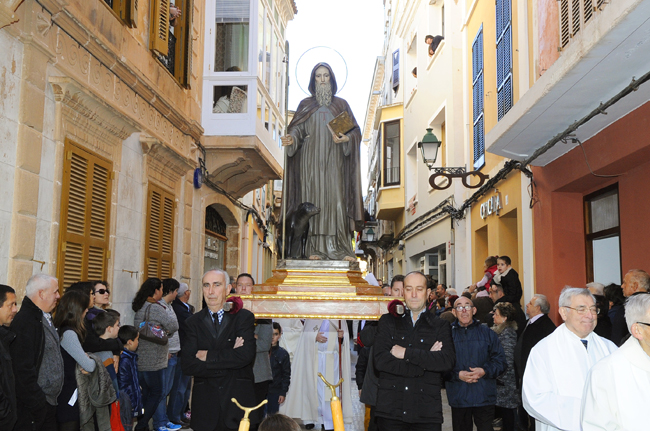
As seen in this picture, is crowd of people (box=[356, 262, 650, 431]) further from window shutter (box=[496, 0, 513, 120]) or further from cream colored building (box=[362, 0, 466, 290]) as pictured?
cream colored building (box=[362, 0, 466, 290])

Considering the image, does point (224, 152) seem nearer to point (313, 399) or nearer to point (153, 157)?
point (153, 157)

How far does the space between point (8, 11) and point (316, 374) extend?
5.15m

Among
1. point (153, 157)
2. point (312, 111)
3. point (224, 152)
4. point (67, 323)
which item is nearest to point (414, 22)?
point (224, 152)

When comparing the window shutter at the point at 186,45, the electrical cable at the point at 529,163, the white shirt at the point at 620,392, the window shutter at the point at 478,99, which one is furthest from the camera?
the window shutter at the point at 478,99

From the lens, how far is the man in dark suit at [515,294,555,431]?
666 cm

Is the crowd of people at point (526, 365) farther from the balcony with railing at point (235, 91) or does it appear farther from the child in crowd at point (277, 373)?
the balcony with railing at point (235, 91)

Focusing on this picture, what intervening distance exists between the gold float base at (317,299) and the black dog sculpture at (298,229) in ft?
2.21

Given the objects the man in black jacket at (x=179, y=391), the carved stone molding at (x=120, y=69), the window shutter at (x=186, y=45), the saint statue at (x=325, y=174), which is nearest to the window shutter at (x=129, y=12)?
the carved stone molding at (x=120, y=69)

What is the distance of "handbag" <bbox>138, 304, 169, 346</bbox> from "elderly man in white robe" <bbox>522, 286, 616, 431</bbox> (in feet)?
15.1

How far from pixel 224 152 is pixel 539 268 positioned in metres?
6.79

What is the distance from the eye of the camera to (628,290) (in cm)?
632

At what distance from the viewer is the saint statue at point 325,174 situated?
7258mm

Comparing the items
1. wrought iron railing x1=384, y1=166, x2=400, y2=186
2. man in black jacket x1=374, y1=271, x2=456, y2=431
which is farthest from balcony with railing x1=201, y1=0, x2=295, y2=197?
man in black jacket x1=374, y1=271, x2=456, y2=431

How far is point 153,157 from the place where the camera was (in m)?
11.0
